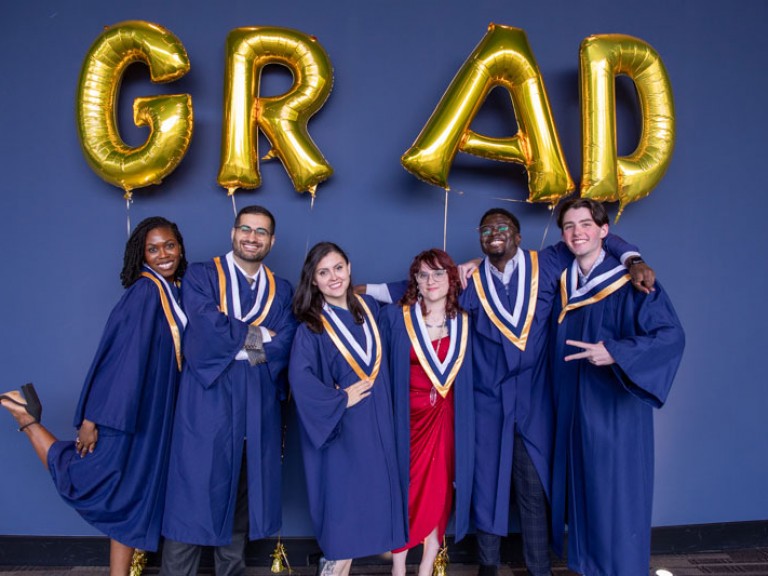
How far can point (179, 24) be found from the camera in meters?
2.95

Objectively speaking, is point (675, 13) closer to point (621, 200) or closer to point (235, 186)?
point (621, 200)

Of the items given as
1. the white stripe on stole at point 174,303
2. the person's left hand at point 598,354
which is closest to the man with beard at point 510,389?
the person's left hand at point 598,354

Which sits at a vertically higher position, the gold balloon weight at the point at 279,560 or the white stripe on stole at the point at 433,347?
the white stripe on stole at the point at 433,347

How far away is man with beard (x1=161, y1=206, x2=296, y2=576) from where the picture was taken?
7.17 feet

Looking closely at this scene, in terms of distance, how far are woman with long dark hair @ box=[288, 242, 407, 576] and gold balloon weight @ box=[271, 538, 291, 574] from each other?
54 cm

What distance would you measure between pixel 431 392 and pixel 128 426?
4.41ft

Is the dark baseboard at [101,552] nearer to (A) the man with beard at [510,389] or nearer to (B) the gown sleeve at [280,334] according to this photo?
(A) the man with beard at [510,389]

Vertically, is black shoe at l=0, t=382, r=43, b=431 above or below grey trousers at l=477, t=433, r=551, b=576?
above

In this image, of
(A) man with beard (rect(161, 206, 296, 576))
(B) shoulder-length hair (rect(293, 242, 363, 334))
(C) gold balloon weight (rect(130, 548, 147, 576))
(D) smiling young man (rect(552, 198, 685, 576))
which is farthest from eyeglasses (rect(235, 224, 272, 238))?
(C) gold balloon weight (rect(130, 548, 147, 576))

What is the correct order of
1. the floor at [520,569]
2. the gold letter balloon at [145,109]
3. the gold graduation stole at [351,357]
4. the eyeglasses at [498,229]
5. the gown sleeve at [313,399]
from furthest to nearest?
the floor at [520,569]
the gold letter balloon at [145,109]
the eyeglasses at [498,229]
the gold graduation stole at [351,357]
the gown sleeve at [313,399]

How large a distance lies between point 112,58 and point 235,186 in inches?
35.4

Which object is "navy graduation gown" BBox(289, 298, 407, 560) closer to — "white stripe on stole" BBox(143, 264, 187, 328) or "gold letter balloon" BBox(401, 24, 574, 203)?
"white stripe on stole" BBox(143, 264, 187, 328)

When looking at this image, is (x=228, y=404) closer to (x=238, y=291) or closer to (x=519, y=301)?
(x=238, y=291)

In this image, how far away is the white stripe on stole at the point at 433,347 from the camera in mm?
2293
